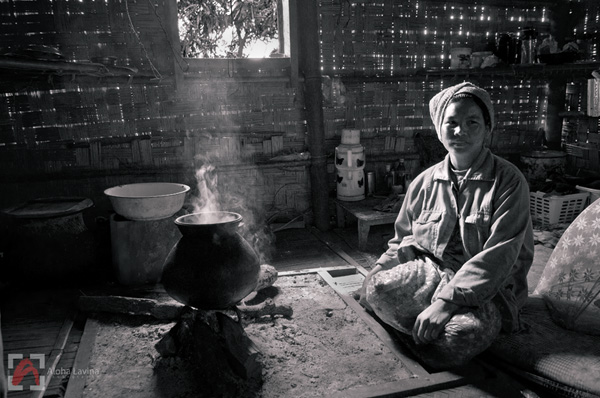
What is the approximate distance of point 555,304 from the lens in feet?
9.26

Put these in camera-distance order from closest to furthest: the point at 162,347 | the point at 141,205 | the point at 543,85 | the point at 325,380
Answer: the point at 325,380 < the point at 162,347 < the point at 141,205 < the point at 543,85

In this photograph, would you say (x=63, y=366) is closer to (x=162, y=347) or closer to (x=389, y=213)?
(x=162, y=347)

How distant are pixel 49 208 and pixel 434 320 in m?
3.42

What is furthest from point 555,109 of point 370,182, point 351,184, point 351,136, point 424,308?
Answer: point 424,308

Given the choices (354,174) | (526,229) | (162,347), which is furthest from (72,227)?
(526,229)

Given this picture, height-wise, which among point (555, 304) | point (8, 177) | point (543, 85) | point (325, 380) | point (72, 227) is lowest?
point (325, 380)

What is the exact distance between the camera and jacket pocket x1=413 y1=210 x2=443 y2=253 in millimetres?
2781

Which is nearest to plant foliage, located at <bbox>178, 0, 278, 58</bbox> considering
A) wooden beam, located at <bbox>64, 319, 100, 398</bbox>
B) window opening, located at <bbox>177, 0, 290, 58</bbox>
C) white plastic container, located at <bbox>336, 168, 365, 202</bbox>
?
window opening, located at <bbox>177, 0, 290, 58</bbox>

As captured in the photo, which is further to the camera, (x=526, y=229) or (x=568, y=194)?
(x=568, y=194)

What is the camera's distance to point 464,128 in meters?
2.54

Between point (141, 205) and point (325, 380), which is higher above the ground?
point (141, 205)

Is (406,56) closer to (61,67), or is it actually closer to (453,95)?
(453,95)

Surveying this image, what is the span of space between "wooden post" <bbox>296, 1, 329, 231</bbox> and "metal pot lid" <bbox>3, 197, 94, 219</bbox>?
253 centimetres

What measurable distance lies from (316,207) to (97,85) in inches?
111
